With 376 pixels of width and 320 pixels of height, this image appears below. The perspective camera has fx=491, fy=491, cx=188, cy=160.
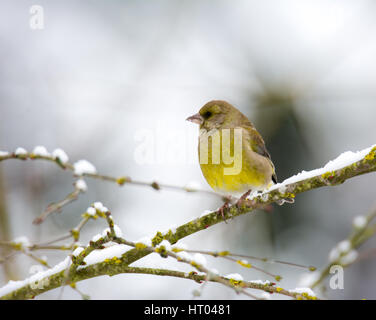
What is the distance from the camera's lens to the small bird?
430 cm

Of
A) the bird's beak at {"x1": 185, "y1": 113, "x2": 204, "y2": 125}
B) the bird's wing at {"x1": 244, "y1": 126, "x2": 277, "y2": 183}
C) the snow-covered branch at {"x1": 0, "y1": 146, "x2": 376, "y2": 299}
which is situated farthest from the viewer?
the bird's beak at {"x1": 185, "y1": 113, "x2": 204, "y2": 125}

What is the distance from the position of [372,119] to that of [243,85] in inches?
94.1

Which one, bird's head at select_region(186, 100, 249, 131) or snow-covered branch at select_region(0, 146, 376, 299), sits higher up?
bird's head at select_region(186, 100, 249, 131)

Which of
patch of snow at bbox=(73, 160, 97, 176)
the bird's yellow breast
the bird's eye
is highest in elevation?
the bird's eye

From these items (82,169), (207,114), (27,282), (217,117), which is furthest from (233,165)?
(82,169)

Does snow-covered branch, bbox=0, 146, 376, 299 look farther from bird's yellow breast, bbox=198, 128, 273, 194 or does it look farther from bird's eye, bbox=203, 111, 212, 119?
bird's eye, bbox=203, 111, 212, 119

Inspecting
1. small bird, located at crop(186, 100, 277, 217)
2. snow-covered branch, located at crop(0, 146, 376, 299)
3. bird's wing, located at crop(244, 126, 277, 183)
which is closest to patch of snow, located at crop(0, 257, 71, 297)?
snow-covered branch, located at crop(0, 146, 376, 299)

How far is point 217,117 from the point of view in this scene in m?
4.82

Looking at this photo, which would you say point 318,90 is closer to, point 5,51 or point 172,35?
point 172,35

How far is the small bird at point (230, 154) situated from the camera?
169 inches

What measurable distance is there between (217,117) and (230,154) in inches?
21.7

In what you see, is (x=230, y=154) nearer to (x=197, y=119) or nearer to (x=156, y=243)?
(x=197, y=119)

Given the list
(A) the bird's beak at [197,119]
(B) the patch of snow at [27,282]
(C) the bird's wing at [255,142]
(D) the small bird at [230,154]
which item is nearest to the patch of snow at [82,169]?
(B) the patch of snow at [27,282]
